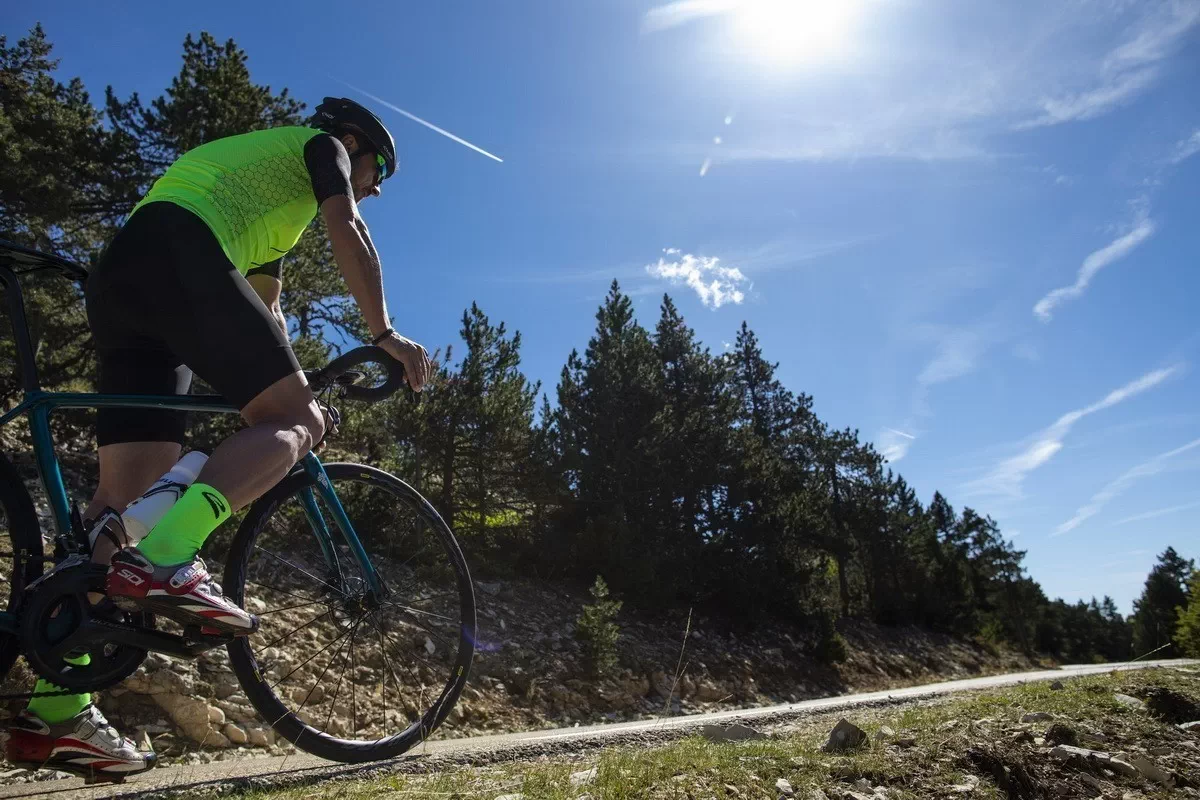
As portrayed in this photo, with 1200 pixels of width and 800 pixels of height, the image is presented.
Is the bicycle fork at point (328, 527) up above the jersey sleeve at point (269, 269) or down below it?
below

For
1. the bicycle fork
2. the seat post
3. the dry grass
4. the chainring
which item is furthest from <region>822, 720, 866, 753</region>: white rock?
the seat post

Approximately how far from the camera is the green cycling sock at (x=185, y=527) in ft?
5.03

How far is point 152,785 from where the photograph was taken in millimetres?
2084

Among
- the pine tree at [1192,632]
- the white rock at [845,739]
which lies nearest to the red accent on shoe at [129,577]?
the white rock at [845,739]

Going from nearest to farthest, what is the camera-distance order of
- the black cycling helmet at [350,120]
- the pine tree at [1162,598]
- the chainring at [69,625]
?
the chainring at [69,625], the black cycling helmet at [350,120], the pine tree at [1162,598]

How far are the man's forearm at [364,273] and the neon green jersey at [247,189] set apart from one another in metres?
0.27

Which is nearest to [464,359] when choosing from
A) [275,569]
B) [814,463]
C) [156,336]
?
[275,569]

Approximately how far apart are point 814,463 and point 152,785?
96.9 ft

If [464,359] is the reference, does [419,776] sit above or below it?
below

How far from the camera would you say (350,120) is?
2180mm

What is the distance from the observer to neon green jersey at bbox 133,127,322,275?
185 centimetres

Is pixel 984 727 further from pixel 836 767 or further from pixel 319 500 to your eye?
pixel 319 500

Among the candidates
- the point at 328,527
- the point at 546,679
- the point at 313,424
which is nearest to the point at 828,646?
the point at 546,679

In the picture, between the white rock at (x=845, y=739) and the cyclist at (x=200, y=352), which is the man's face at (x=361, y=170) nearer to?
the cyclist at (x=200, y=352)
